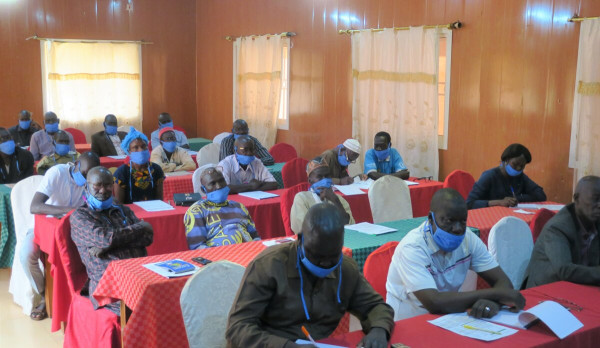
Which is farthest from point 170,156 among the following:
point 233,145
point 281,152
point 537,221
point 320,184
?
point 537,221

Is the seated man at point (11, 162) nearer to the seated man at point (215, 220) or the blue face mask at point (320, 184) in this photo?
the seated man at point (215, 220)

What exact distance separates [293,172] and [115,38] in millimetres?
6111

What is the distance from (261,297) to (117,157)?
6.78 m

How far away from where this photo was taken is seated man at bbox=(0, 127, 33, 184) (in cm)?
646

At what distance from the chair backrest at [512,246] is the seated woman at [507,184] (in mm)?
1608

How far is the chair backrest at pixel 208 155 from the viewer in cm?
816

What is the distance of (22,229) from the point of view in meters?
4.92

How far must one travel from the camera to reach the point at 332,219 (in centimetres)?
219

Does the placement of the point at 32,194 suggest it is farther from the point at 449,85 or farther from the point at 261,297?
the point at 449,85

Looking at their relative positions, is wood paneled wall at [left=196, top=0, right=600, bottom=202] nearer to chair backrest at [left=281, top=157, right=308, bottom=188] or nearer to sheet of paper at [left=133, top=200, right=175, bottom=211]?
chair backrest at [left=281, top=157, right=308, bottom=188]

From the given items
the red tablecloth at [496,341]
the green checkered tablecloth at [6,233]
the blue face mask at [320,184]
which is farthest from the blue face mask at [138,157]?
the red tablecloth at [496,341]

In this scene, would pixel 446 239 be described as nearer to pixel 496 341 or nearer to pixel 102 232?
pixel 496 341

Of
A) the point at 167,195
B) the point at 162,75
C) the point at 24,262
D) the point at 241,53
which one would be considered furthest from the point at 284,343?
the point at 162,75

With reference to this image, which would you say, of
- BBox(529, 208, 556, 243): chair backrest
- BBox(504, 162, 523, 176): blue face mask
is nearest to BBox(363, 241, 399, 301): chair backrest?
BBox(529, 208, 556, 243): chair backrest
